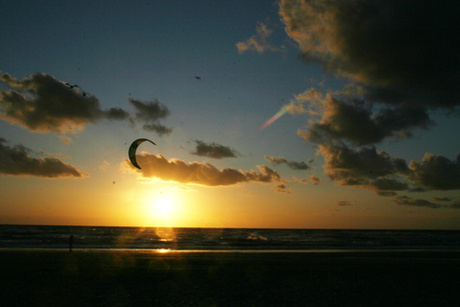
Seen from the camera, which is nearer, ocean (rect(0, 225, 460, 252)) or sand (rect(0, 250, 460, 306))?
sand (rect(0, 250, 460, 306))

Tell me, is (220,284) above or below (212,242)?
above

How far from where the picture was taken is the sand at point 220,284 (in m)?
9.46

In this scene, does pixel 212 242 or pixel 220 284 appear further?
pixel 212 242

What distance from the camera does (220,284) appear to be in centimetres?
1190

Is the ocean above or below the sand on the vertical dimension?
below

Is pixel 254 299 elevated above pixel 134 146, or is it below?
below

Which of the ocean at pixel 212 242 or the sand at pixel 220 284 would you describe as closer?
the sand at pixel 220 284

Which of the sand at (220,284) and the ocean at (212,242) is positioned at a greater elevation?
the sand at (220,284)

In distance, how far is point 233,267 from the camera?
1623 centimetres

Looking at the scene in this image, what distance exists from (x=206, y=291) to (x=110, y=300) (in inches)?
124

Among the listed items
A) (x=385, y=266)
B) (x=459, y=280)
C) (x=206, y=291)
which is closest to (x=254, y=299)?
(x=206, y=291)

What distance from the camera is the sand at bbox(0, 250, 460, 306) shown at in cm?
946

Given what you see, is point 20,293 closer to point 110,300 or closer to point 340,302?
point 110,300

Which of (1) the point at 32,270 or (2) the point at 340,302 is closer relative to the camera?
(2) the point at 340,302
